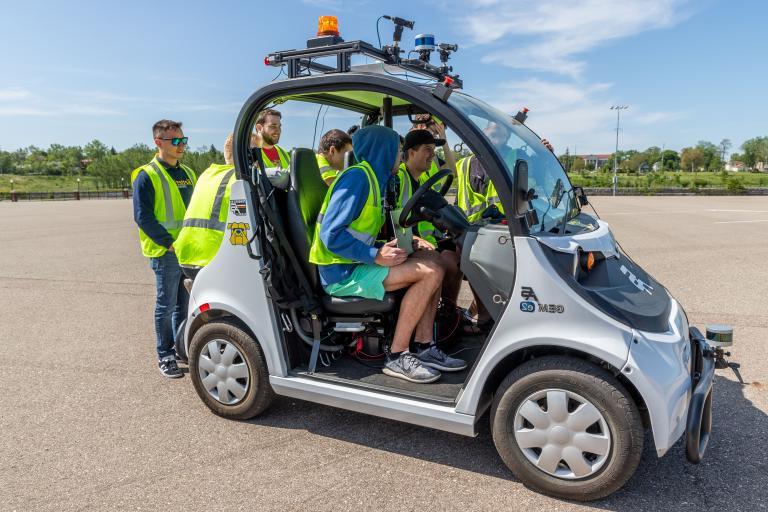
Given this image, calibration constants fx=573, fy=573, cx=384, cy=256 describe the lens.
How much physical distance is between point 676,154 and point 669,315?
→ 163 meters

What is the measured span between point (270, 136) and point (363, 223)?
7.16ft

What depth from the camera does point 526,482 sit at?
2.86 m

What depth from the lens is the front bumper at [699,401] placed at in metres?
2.68

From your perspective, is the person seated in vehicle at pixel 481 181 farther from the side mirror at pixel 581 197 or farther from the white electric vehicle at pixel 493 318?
the side mirror at pixel 581 197

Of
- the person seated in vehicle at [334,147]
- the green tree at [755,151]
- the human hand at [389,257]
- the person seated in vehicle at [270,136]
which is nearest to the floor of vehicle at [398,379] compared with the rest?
the human hand at [389,257]

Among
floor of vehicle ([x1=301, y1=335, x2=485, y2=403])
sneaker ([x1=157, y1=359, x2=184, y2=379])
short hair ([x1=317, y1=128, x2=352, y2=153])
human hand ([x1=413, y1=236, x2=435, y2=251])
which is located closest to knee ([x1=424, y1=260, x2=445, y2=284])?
human hand ([x1=413, y1=236, x2=435, y2=251])

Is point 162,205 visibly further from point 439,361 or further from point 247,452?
point 439,361

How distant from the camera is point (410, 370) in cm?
330

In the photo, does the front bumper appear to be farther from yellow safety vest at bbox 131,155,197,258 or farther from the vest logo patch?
yellow safety vest at bbox 131,155,197,258

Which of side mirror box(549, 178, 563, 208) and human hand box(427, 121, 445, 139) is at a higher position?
human hand box(427, 121, 445, 139)

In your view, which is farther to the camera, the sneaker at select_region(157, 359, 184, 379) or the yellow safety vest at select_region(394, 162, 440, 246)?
the sneaker at select_region(157, 359, 184, 379)

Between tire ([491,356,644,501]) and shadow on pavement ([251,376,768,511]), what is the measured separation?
0.18 m

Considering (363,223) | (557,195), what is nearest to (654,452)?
(557,195)

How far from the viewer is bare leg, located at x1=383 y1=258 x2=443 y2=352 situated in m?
3.34
